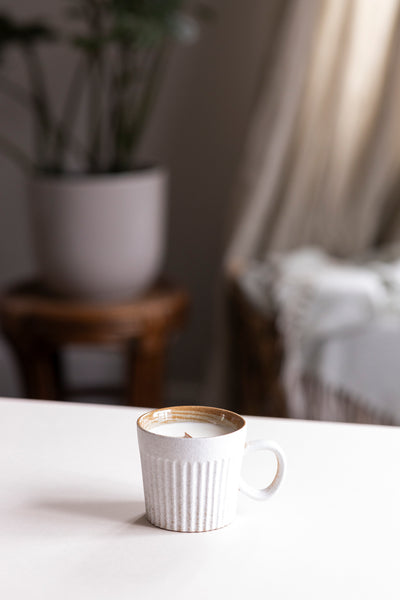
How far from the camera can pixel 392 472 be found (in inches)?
24.9

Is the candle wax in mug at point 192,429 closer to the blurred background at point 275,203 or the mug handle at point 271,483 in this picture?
the mug handle at point 271,483

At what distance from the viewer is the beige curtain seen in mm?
1868

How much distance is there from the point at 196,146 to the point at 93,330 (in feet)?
2.67

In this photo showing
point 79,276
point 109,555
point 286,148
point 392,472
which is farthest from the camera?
point 286,148

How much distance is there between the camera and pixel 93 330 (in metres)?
1.73

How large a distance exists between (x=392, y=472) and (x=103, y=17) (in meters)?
1.92

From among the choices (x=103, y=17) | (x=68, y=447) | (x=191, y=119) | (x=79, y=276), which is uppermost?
(x=103, y=17)

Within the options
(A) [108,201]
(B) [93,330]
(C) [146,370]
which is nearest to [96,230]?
(A) [108,201]

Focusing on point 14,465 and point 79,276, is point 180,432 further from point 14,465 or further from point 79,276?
point 79,276

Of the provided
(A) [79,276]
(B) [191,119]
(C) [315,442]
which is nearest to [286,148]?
(B) [191,119]

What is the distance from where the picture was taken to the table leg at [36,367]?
71.4 inches

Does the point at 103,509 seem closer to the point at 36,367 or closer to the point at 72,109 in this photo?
the point at 36,367

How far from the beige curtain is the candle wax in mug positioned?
129 centimetres

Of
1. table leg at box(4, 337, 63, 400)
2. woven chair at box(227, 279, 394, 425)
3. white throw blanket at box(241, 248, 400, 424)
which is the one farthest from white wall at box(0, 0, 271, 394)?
white throw blanket at box(241, 248, 400, 424)
